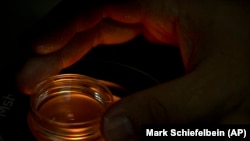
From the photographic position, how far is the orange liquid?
2.70 feet

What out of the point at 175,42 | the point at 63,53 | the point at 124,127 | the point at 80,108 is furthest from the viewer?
the point at 175,42

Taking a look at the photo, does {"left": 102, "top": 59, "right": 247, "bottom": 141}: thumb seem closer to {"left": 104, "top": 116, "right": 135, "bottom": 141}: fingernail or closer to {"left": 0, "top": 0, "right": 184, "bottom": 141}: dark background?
{"left": 104, "top": 116, "right": 135, "bottom": 141}: fingernail

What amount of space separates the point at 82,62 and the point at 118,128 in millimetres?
364

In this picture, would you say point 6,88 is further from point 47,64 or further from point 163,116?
point 163,116

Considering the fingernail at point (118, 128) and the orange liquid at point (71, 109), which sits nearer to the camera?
the fingernail at point (118, 128)

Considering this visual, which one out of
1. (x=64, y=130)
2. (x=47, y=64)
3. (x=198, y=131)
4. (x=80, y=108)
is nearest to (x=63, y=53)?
(x=47, y=64)

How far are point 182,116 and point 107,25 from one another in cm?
41

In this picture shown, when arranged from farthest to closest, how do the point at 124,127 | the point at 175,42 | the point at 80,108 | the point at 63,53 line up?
the point at 175,42 < the point at 63,53 < the point at 80,108 < the point at 124,127

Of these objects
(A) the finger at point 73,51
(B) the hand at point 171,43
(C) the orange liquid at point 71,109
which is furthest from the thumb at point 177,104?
(A) the finger at point 73,51

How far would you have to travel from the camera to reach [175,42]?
1.06 metres

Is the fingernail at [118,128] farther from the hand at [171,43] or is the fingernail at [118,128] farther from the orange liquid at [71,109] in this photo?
the orange liquid at [71,109]

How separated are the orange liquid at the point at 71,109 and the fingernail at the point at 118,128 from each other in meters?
0.14

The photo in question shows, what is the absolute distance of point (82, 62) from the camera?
1.00 metres

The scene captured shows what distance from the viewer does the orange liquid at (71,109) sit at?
0.82 m
